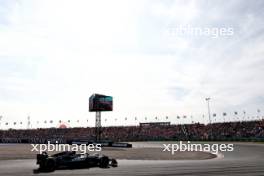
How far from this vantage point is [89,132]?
90312 millimetres

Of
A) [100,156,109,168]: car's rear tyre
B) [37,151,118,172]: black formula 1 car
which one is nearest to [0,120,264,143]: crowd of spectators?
[37,151,118,172]: black formula 1 car

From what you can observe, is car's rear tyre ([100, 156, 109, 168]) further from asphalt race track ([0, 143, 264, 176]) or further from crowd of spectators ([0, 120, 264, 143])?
crowd of spectators ([0, 120, 264, 143])

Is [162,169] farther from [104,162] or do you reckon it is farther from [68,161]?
[68,161]

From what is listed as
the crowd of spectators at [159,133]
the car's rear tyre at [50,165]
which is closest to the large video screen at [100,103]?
the crowd of spectators at [159,133]

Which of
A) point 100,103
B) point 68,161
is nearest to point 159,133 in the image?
point 100,103

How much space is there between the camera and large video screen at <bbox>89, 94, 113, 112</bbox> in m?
58.0

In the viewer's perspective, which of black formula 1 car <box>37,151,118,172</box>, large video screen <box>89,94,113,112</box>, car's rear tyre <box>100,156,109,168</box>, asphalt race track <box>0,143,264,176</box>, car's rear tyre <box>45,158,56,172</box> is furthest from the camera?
large video screen <box>89,94,113,112</box>

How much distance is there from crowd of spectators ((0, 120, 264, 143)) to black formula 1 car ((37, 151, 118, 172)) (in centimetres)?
3840

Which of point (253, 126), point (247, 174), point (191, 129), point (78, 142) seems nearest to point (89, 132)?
point (191, 129)

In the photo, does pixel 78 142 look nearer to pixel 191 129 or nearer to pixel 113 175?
pixel 191 129

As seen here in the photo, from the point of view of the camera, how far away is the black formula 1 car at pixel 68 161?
19.2 metres

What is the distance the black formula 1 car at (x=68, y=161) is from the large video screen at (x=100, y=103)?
1430 inches

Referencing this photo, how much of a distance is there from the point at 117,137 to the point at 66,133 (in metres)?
Result: 18.9

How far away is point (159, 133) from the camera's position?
3110 inches
